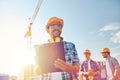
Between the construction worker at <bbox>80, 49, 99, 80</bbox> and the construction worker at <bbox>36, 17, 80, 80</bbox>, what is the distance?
720 cm

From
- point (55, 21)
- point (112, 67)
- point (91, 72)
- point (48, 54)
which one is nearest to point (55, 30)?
point (55, 21)

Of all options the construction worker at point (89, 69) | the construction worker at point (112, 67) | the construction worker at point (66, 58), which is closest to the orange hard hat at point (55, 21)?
the construction worker at point (66, 58)

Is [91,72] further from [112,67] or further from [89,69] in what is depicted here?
[112,67]

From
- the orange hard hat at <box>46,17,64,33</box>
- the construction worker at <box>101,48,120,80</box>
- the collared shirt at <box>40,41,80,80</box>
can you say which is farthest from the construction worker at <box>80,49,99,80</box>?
the collared shirt at <box>40,41,80,80</box>

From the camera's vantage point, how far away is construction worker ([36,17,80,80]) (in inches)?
177

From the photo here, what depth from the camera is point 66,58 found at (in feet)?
15.4

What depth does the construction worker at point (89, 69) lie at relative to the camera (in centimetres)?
1205

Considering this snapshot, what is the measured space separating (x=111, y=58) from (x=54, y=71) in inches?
281

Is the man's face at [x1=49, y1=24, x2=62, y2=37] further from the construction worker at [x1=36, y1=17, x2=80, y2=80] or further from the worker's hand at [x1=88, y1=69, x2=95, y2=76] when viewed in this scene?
the worker's hand at [x1=88, y1=69, x2=95, y2=76]

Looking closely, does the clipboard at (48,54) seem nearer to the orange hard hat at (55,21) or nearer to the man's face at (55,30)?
the man's face at (55,30)

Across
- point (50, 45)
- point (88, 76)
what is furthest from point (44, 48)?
point (88, 76)

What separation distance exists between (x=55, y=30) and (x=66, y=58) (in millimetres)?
743

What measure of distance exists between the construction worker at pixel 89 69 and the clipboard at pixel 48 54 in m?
7.61

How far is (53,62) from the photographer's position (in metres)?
4.55
